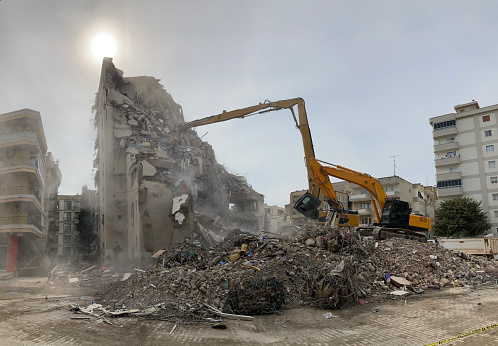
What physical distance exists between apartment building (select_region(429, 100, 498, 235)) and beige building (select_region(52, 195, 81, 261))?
45966 millimetres

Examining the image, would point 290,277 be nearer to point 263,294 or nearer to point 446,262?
point 263,294

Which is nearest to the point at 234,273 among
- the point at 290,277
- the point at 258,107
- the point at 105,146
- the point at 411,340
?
the point at 290,277

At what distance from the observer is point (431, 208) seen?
155ft

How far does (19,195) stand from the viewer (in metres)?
21.0

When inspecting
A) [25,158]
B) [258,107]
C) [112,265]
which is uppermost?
[258,107]

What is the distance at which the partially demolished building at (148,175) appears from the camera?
17.5m

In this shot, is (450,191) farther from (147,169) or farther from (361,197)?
(147,169)

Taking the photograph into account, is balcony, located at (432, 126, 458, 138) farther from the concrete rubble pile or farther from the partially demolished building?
the concrete rubble pile

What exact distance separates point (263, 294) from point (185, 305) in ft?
5.29

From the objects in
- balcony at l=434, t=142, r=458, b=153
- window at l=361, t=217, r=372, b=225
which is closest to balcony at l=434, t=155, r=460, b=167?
balcony at l=434, t=142, r=458, b=153

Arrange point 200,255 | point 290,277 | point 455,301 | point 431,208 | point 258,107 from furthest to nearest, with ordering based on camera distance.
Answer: point 431,208 < point 258,107 < point 200,255 < point 290,277 < point 455,301

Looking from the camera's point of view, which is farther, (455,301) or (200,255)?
(200,255)

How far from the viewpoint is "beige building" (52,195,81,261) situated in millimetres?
51000

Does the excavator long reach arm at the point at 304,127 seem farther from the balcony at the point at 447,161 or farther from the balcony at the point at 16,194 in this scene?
the balcony at the point at 447,161
